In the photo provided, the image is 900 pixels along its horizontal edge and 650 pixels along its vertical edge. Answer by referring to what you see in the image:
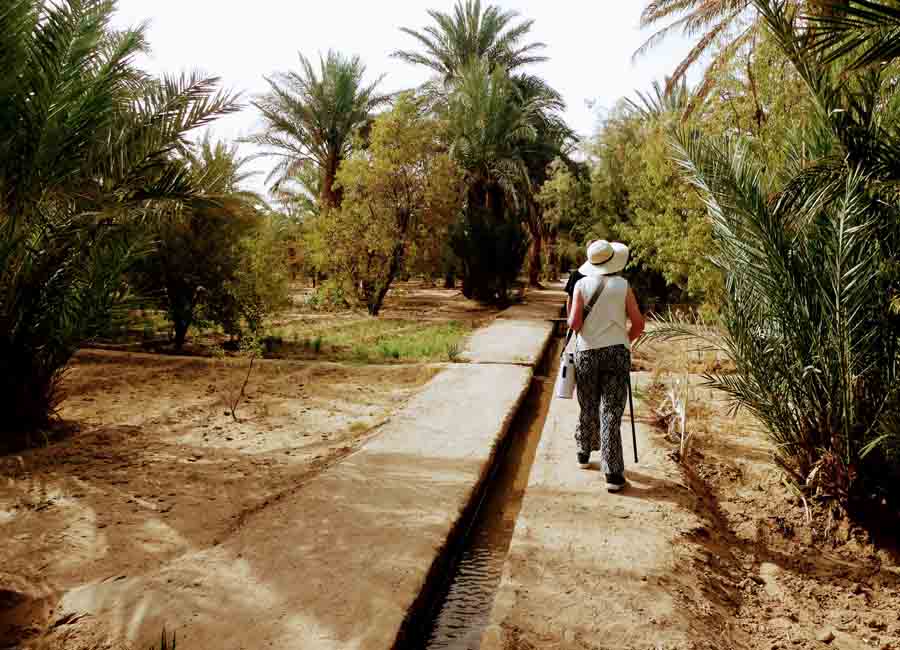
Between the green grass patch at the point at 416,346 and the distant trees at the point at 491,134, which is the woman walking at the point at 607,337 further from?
the distant trees at the point at 491,134

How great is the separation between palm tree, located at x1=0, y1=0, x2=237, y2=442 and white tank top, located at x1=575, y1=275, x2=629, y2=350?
359 centimetres

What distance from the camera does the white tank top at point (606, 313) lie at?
4422 mm

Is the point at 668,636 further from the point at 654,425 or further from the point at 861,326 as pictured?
the point at 654,425

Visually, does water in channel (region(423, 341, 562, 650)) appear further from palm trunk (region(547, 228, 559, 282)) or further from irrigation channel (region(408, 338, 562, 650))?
palm trunk (region(547, 228, 559, 282))

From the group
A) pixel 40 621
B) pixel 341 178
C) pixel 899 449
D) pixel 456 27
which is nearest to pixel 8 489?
pixel 40 621

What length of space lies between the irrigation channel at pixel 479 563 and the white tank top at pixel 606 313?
1293mm

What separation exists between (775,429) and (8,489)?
16.7 ft

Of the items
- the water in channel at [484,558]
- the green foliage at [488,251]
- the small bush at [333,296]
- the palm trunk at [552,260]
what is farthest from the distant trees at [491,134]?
the water in channel at [484,558]

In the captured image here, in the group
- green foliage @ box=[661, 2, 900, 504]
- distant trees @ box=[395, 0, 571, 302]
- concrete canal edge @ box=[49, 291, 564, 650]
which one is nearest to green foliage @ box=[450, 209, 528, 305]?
distant trees @ box=[395, 0, 571, 302]

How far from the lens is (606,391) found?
14.7 feet

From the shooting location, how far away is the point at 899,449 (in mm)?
3584

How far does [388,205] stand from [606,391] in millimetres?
12011

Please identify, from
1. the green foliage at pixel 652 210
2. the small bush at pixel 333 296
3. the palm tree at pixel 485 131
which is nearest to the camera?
the green foliage at pixel 652 210

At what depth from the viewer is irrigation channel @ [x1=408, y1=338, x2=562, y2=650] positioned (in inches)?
118
